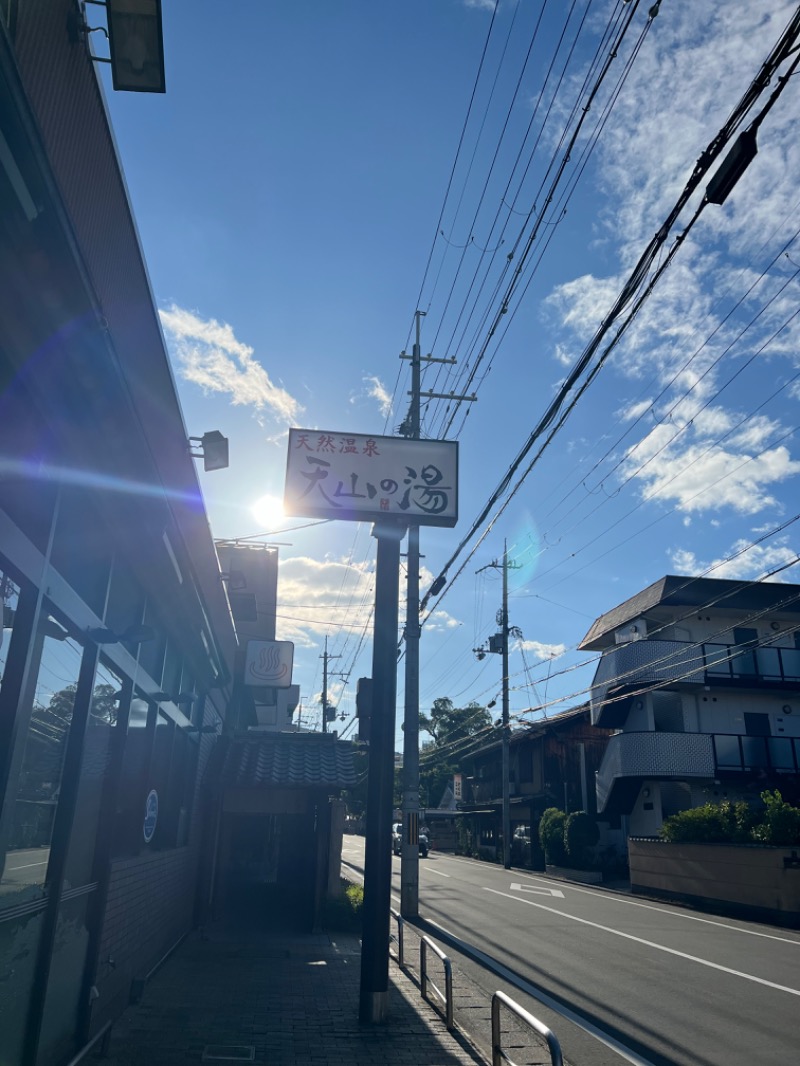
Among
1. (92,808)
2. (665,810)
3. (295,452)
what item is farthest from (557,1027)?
(665,810)

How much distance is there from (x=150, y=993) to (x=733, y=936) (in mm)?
11301

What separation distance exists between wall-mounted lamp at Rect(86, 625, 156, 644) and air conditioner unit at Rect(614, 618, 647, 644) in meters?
27.3

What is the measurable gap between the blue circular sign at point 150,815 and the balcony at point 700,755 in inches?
924

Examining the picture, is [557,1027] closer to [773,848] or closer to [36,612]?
[36,612]

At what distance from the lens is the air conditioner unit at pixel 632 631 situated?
32312 mm

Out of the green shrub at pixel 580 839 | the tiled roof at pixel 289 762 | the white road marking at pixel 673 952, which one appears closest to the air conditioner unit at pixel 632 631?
the green shrub at pixel 580 839

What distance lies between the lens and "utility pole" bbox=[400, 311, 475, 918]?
59.9ft

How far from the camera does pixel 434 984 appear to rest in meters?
9.55

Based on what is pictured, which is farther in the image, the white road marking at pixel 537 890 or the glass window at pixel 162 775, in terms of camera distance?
the white road marking at pixel 537 890

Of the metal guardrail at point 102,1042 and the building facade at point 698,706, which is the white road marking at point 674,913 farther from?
the metal guardrail at point 102,1042

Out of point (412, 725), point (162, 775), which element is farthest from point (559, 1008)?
point (412, 725)

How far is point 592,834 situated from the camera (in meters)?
30.9

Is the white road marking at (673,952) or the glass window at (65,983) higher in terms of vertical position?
the glass window at (65,983)

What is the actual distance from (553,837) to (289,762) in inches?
824
